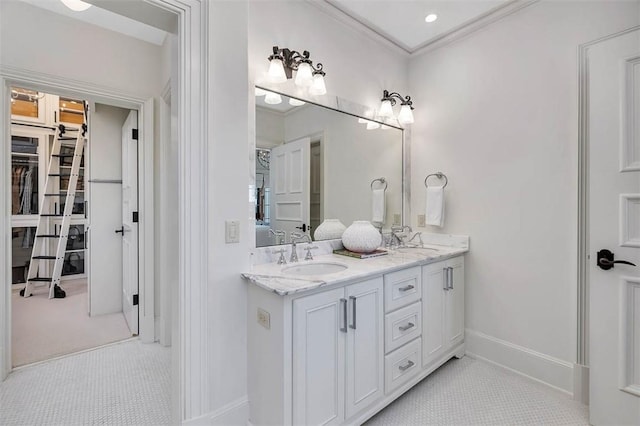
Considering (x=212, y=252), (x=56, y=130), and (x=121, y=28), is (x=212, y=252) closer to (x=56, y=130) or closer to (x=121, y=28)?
(x=121, y=28)

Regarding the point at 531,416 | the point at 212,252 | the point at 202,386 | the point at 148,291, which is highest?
the point at 212,252

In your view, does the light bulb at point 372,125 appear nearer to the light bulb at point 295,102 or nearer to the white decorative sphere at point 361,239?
the light bulb at point 295,102

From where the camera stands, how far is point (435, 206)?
258 cm

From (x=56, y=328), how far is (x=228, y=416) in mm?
2468

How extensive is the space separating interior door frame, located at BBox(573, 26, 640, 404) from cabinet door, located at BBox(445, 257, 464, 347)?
71 centimetres

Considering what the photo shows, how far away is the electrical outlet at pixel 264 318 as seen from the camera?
1408 millimetres

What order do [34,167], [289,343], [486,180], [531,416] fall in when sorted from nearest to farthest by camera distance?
1. [289,343]
2. [531,416]
3. [486,180]
4. [34,167]

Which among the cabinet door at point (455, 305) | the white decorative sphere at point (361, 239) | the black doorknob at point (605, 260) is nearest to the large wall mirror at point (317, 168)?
the white decorative sphere at point (361, 239)

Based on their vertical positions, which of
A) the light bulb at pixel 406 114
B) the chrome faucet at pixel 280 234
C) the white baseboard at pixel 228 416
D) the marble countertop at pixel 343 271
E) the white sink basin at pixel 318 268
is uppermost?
the light bulb at pixel 406 114

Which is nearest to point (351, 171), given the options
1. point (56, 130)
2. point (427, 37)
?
point (427, 37)

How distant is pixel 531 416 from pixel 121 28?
13.0 ft

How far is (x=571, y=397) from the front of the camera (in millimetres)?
1885

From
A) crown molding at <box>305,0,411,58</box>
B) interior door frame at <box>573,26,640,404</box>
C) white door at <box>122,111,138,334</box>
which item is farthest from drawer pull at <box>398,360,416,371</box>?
crown molding at <box>305,0,411,58</box>

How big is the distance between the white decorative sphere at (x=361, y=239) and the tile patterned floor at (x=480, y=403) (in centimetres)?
98
